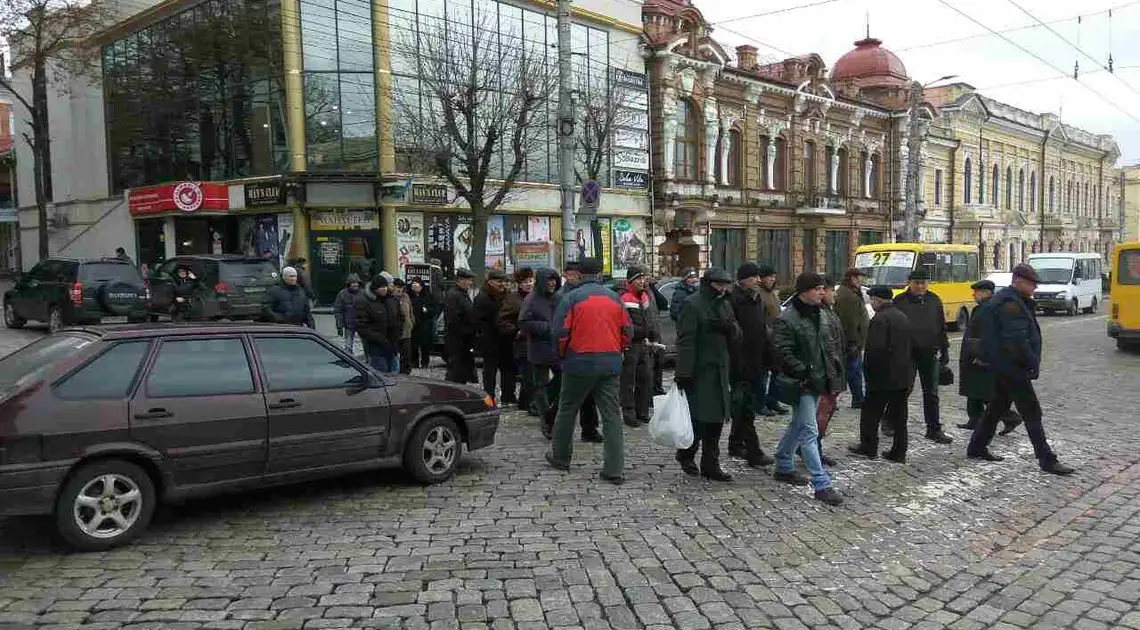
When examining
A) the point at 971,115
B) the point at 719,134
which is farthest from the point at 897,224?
the point at 719,134

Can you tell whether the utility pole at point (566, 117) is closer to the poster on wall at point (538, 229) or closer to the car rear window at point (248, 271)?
the car rear window at point (248, 271)

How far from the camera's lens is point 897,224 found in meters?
45.1

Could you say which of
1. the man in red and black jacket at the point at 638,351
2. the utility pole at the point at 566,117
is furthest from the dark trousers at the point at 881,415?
the utility pole at the point at 566,117

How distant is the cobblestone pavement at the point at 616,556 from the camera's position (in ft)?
14.8

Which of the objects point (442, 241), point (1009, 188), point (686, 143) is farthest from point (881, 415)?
point (1009, 188)

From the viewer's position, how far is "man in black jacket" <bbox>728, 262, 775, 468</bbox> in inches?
289

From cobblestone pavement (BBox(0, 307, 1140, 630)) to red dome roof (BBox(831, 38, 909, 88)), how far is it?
39.9 metres

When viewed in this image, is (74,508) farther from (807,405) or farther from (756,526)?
(807,405)

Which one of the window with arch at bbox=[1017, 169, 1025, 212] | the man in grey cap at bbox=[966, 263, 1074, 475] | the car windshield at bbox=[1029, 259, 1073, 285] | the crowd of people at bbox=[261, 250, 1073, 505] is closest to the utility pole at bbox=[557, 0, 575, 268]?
the crowd of people at bbox=[261, 250, 1073, 505]

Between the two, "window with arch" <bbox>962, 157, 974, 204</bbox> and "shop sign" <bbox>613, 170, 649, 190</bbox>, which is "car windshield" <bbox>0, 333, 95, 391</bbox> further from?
"window with arch" <bbox>962, 157, 974, 204</bbox>

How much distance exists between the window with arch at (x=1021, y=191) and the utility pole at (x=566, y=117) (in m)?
53.6

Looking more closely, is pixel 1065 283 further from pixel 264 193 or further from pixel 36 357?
pixel 36 357

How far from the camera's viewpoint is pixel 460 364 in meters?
10.3

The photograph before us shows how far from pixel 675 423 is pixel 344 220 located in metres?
18.7
